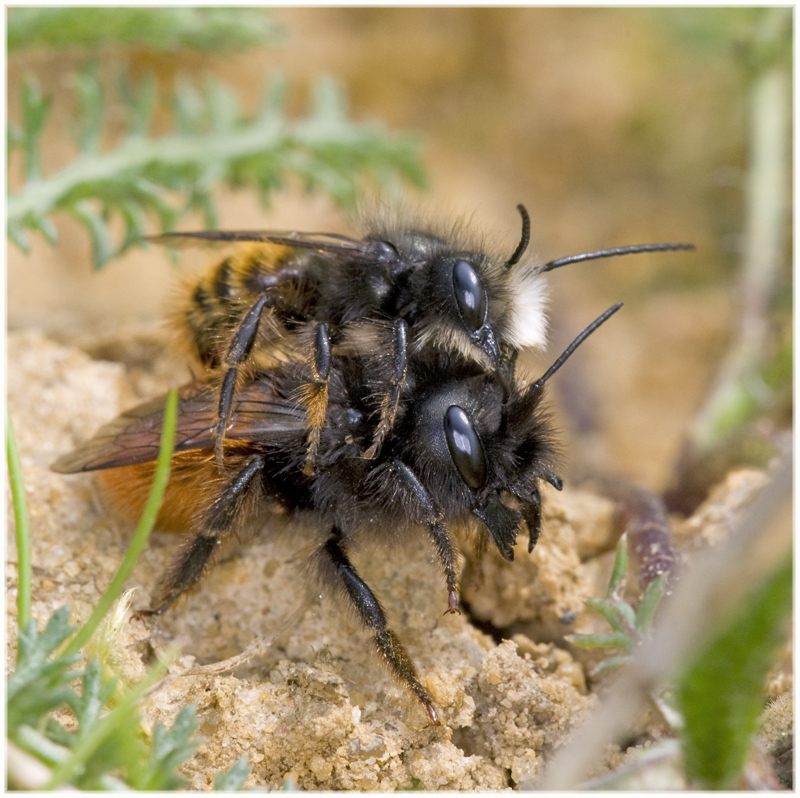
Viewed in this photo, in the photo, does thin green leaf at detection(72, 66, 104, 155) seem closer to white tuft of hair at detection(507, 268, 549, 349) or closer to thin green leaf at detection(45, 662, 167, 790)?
white tuft of hair at detection(507, 268, 549, 349)

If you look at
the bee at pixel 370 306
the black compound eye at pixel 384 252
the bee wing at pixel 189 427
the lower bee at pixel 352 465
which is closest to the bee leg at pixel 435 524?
the lower bee at pixel 352 465

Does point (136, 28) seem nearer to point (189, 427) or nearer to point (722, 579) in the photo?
point (189, 427)

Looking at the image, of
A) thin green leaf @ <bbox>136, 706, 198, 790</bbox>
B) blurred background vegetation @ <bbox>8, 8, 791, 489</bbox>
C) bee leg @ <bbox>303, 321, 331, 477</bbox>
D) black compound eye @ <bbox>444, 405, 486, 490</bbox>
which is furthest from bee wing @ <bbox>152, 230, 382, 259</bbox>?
blurred background vegetation @ <bbox>8, 8, 791, 489</bbox>

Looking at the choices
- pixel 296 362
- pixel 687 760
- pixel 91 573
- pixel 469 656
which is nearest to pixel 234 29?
pixel 296 362

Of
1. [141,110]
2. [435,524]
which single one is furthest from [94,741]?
[141,110]

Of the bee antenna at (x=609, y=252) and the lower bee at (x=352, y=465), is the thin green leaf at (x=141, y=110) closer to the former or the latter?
the lower bee at (x=352, y=465)

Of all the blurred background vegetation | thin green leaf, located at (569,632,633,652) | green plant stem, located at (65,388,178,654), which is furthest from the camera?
the blurred background vegetation

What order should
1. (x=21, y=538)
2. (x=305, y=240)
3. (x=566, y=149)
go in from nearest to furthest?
1. (x=21, y=538)
2. (x=305, y=240)
3. (x=566, y=149)
